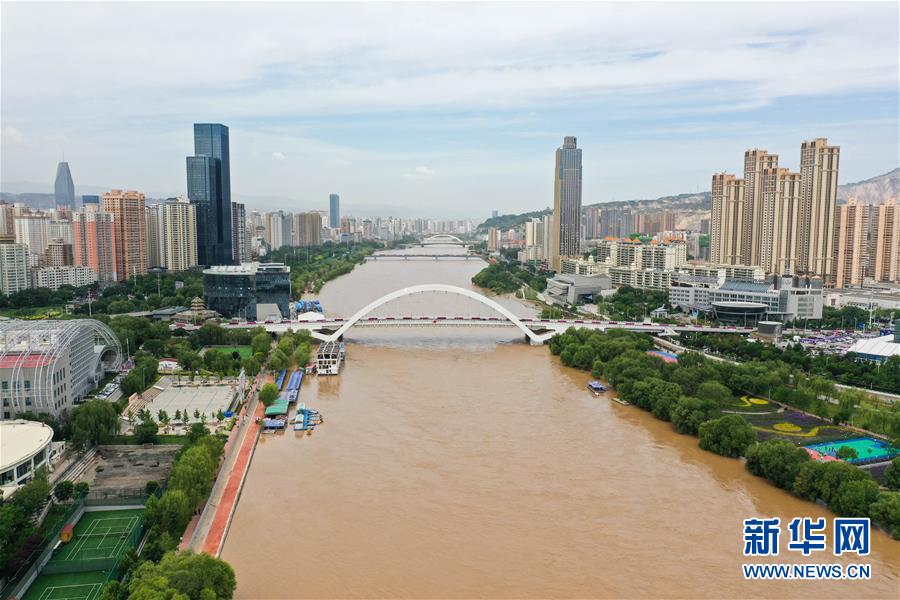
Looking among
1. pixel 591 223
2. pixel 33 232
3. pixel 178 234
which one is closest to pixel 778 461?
pixel 178 234

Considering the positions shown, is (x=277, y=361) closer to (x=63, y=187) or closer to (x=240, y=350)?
(x=240, y=350)

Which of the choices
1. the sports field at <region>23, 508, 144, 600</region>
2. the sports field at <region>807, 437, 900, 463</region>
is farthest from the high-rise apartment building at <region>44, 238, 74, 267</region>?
the sports field at <region>807, 437, 900, 463</region>

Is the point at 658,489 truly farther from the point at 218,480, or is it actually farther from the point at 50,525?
the point at 50,525

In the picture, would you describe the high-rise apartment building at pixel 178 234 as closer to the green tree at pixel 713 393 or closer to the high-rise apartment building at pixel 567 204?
the high-rise apartment building at pixel 567 204

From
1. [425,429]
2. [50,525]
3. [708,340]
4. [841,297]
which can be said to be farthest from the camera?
[841,297]

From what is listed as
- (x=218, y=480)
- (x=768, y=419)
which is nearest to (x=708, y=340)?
(x=768, y=419)

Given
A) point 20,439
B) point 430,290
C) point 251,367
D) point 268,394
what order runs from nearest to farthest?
point 20,439 < point 268,394 < point 251,367 < point 430,290

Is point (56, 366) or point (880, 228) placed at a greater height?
point (880, 228)
